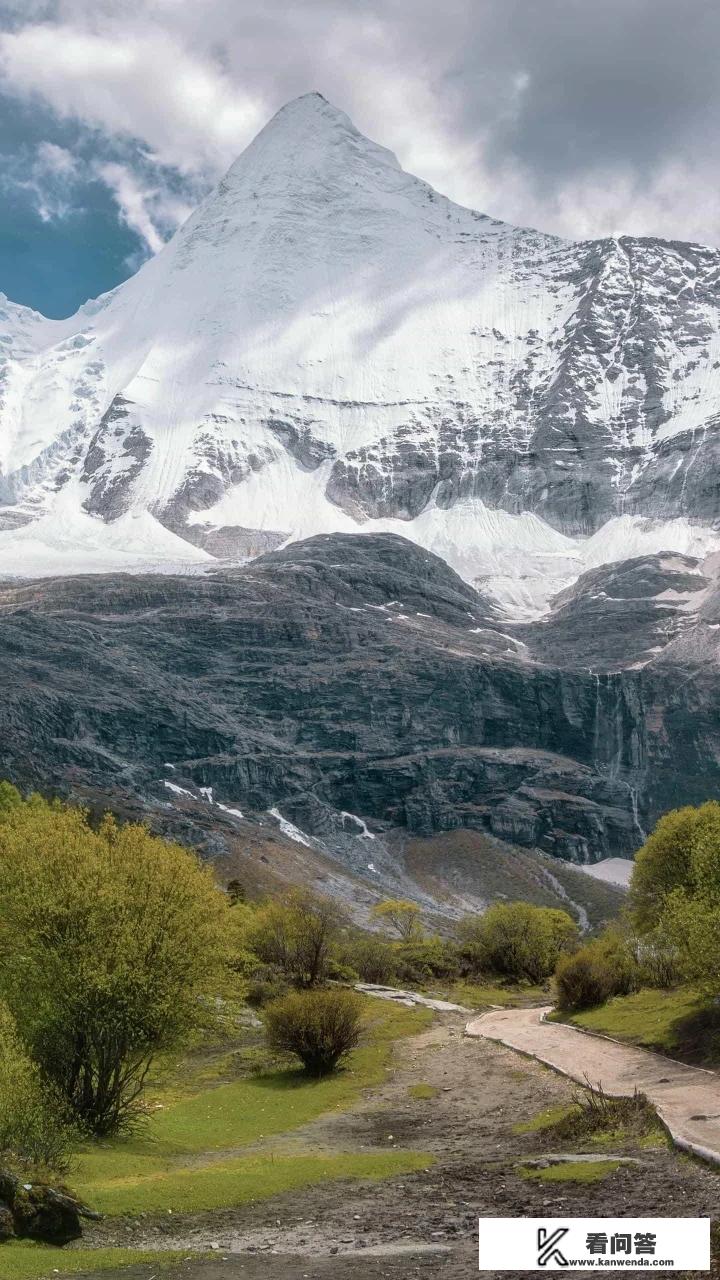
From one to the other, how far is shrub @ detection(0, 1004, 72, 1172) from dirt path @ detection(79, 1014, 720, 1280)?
3092 millimetres

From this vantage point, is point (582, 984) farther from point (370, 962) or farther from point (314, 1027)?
point (370, 962)

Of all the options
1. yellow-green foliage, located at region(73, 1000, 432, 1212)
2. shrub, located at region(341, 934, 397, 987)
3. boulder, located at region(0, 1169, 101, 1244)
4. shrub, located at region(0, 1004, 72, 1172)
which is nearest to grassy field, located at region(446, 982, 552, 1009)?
shrub, located at region(341, 934, 397, 987)

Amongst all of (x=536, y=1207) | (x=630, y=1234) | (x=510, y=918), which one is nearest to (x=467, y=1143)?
(x=536, y=1207)

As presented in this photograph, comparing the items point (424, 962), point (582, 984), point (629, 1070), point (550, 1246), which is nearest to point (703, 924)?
point (629, 1070)

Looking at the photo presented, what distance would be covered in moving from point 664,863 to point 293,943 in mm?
28114

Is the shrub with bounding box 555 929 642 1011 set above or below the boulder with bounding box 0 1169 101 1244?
below

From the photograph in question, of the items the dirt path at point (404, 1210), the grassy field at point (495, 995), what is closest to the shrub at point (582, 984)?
the grassy field at point (495, 995)

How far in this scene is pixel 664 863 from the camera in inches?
3078

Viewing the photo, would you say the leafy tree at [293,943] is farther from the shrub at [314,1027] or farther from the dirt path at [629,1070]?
the shrub at [314,1027]

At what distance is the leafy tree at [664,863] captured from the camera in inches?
2982

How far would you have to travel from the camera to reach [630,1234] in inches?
804

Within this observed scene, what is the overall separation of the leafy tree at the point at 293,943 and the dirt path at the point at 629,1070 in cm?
1389

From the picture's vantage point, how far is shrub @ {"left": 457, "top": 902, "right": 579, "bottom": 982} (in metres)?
108

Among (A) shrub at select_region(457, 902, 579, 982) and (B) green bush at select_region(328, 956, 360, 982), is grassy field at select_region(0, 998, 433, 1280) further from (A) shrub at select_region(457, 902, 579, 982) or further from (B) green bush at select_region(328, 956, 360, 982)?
(A) shrub at select_region(457, 902, 579, 982)
